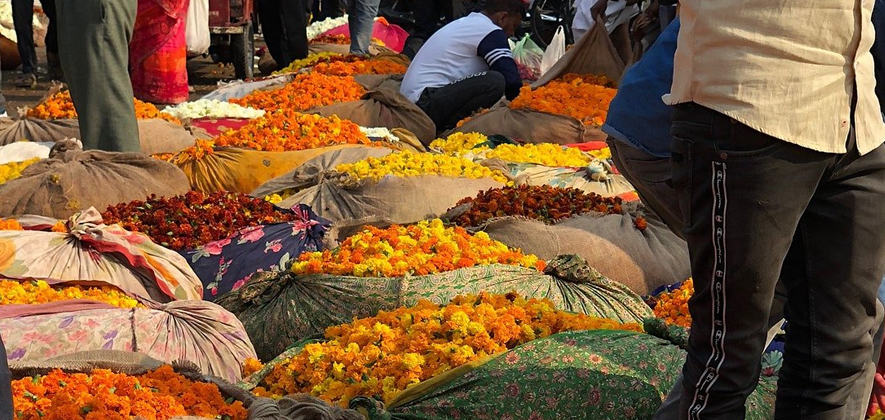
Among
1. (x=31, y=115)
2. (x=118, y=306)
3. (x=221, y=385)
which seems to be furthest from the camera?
(x=31, y=115)

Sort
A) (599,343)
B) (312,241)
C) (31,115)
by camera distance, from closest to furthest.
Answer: (599,343) → (312,241) → (31,115)

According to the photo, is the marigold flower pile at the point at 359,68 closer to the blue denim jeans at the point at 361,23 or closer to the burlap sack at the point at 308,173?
the blue denim jeans at the point at 361,23

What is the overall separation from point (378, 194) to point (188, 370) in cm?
224

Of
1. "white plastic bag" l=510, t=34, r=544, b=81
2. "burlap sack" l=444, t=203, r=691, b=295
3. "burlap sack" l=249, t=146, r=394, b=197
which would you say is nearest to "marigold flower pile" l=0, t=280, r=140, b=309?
"burlap sack" l=444, t=203, r=691, b=295

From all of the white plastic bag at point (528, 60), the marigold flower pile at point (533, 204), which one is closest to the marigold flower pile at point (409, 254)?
the marigold flower pile at point (533, 204)

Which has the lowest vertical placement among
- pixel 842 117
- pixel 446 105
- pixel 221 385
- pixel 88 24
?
pixel 446 105

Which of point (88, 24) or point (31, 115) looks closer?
point (88, 24)

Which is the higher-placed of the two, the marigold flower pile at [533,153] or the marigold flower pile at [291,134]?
the marigold flower pile at [291,134]

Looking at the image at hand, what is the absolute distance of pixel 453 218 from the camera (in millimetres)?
4301

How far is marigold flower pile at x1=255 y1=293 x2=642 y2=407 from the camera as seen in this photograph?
2.72 metres

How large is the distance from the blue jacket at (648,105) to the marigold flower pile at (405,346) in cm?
55

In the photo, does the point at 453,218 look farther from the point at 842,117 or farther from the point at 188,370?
the point at 842,117

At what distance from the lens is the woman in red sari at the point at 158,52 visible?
8.03 m

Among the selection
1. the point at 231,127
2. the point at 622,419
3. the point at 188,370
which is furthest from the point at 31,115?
the point at 622,419
